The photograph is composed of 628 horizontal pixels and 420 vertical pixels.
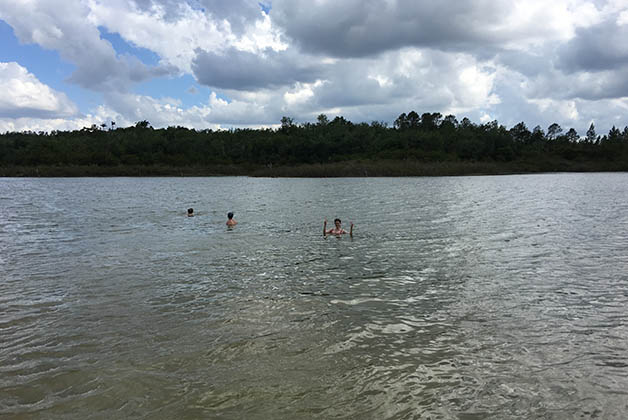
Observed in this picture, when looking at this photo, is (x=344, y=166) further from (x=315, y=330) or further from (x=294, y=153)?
(x=315, y=330)

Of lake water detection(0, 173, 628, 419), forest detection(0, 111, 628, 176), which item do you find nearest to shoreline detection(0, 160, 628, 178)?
forest detection(0, 111, 628, 176)

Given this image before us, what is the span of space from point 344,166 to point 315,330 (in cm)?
10444

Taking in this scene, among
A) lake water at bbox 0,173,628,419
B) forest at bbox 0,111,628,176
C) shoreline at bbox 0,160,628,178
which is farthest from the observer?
forest at bbox 0,111,628,176

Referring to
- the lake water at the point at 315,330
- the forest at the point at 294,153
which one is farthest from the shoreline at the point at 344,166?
the lake water at the point at 315,330

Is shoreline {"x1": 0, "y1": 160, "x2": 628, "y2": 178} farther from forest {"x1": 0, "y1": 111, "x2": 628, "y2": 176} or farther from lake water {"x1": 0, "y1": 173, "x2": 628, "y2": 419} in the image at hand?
lake water {"x1": 0, "y1": 173, "x2": 628, "y2": 419}

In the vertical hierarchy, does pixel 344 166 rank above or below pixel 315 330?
above

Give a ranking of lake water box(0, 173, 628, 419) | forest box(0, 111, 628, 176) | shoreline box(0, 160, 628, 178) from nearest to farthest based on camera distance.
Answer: lake water box(0, 173, 628, 419) < shoreline box(0, 160, 628, 178) < forest box(0, 111, 628, 176)

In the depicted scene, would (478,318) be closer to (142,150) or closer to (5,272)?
(5,272)

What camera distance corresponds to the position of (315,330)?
905 cm

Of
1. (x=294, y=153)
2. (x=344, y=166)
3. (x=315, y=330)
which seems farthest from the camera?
(x=294, y=153)

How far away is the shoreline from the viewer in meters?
114

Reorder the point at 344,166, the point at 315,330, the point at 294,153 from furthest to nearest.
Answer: the point at 294,153
the point at 344,166
the point at 315,330

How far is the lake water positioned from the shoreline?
95.5m

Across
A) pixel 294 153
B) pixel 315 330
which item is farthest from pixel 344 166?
pixel 315 330
